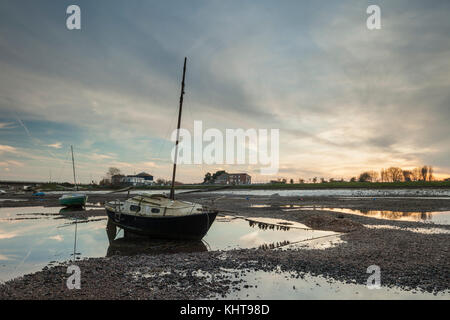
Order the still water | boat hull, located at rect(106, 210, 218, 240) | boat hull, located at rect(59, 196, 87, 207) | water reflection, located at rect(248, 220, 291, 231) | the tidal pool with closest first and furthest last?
the still water, the tidal pool, boat hull, located at rect(106, 210, 218, 240), water reflection, located at rect(248, 220, 291, 231), boat hull, located at rect(59, 196, 87, 207)

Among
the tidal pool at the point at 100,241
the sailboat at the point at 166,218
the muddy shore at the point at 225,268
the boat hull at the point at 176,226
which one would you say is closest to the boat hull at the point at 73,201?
the tidal pool at the point at 100,241

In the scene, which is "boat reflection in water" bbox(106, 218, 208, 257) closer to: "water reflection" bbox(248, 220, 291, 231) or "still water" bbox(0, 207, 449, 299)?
"still water" bbox(0, 207, 449, 299)

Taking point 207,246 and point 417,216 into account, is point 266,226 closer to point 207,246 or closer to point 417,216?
point 207,246

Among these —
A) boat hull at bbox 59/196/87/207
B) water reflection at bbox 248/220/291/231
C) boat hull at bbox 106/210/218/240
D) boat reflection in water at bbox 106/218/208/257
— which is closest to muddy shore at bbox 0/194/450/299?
boat reflection in water at bbox 106/218/208/257

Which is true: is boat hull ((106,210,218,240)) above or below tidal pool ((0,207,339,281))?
above

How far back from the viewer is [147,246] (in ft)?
61.7

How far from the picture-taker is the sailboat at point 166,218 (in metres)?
19.5

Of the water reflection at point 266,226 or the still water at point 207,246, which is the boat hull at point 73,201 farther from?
the water reflection at point 266,226

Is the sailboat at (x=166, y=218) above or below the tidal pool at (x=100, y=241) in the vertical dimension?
above

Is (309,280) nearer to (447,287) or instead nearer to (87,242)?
(447,287)

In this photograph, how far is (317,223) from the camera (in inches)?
1033

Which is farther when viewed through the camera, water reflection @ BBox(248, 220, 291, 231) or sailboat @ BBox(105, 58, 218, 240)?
water reflection @ BBox(248, 220, 291, 231)

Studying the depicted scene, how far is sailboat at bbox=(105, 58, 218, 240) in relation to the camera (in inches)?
768

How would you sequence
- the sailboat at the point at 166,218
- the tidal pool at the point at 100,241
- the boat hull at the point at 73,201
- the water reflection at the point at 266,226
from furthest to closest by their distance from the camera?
the boat hull at the point at 73,201
the water reflection at the point at 266,226
the sailboat at the point at 166,218
the tidal pool at the point at 100,241
